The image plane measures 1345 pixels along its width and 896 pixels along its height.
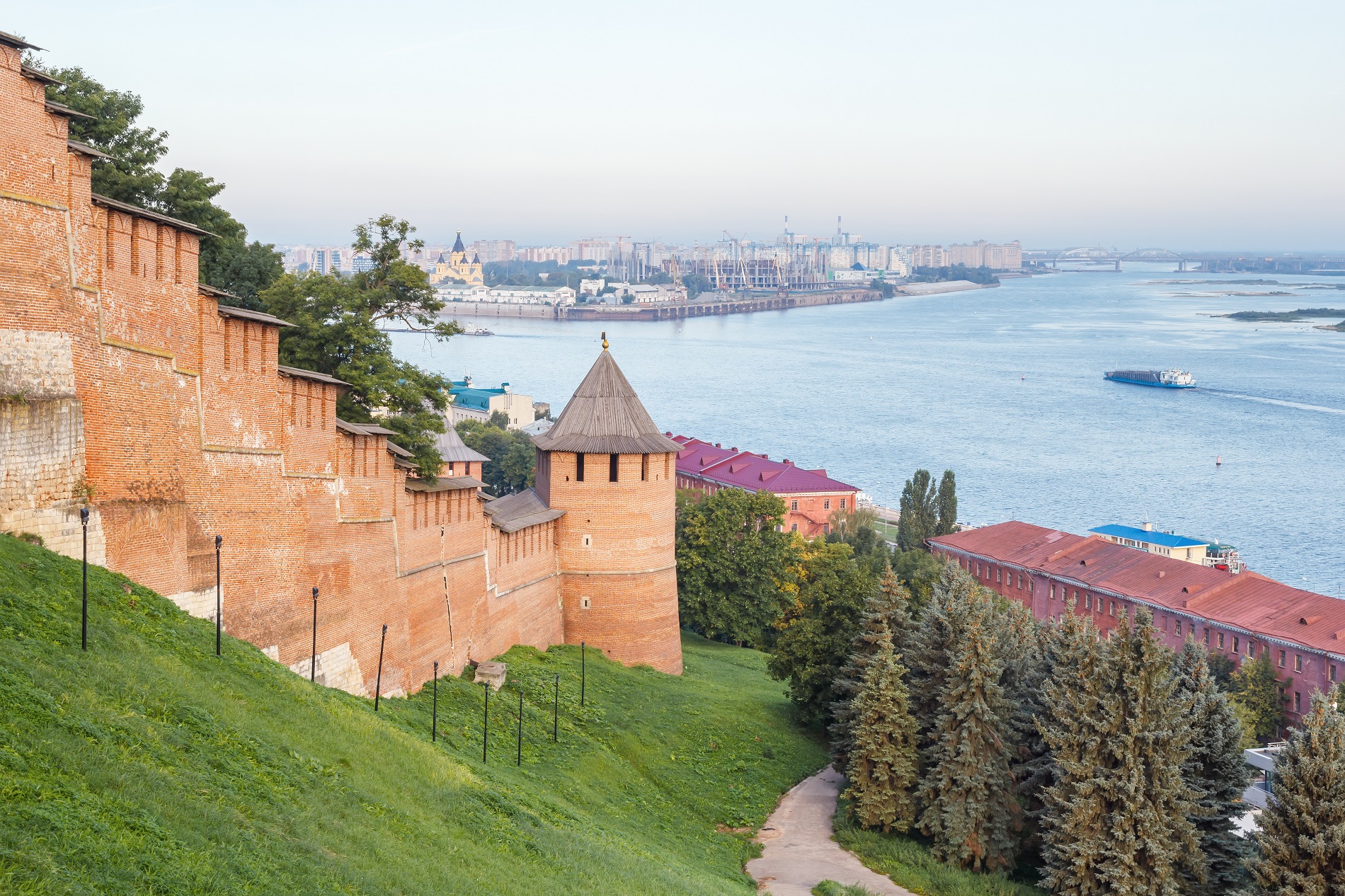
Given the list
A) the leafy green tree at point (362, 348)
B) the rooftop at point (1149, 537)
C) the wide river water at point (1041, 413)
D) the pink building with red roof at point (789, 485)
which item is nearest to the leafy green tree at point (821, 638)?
the leafy green tree at point (362, 348)

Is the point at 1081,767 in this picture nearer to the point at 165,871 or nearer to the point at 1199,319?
the point at 165,871

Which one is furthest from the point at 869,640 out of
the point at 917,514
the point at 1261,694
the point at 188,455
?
the point at 917,514

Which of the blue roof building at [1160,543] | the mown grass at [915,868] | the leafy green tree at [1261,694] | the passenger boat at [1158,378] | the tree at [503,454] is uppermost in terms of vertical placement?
the passenger boat at [1158,378]

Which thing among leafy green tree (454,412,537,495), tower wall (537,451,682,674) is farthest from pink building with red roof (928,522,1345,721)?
leafy green tree (454,412,537,495)

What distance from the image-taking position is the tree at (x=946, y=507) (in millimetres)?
56781

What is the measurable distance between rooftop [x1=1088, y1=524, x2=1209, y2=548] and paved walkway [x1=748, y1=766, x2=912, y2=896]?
34548mm

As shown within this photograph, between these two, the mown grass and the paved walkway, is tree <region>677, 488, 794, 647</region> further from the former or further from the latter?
the mown grass

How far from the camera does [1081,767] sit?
20.8 meters

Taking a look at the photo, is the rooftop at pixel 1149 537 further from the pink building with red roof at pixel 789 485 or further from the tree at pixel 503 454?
the tree at pixel 503 454

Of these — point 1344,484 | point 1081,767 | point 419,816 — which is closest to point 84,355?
point 419,816

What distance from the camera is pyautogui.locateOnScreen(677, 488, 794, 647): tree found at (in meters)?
39.1

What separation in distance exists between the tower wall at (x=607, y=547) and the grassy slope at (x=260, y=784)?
6594 millimetres

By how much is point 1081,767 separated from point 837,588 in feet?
31.5

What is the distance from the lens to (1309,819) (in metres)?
18.0
